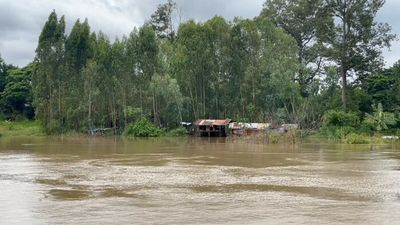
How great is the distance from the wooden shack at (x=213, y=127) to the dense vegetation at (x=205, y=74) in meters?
2.71

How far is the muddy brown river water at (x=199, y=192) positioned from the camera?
11188mm

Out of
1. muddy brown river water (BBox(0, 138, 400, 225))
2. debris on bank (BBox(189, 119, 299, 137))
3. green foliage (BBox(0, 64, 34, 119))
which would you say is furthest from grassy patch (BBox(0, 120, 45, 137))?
muddy brown river water (BBox(0, 138, 400, 225))

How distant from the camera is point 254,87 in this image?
55.5 m

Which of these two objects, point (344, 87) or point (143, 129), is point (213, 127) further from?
point (344, 87)

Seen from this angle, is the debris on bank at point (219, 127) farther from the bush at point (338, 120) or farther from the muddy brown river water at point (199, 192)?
the muddy brown river water at point (199, 192)

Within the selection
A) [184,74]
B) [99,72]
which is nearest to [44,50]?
[99,72]

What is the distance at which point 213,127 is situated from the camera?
54938mm

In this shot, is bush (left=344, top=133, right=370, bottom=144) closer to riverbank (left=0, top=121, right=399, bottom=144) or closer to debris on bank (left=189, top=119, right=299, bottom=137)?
riverbank (left=0, top=121, right=399, bottom=144)

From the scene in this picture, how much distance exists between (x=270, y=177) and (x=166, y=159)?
861cm

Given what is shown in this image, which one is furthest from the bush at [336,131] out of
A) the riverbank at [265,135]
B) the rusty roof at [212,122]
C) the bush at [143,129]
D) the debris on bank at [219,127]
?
the bush at [143,129]

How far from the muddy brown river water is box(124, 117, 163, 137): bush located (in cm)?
2973

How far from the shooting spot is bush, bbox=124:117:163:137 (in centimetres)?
5425

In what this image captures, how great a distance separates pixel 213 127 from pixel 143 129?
23.8ft

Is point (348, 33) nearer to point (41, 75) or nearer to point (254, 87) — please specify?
point (254, 87)
